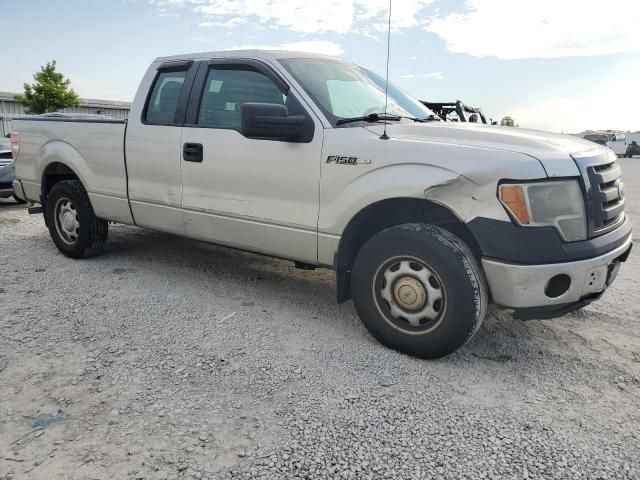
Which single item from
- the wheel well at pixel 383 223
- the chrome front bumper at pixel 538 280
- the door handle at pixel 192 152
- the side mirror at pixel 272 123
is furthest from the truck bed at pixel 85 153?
the chrome front bumper at pixel 538 280

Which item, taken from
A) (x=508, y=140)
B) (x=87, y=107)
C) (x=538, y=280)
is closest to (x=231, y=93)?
(x=508, y=140)

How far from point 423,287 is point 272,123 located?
1.43 metres

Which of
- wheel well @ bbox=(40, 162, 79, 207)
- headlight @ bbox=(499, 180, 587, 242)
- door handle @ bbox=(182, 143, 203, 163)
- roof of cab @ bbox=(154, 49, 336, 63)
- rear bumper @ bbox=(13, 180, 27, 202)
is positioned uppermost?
roof of cab @ bbox=(154, 49, 336, 63)

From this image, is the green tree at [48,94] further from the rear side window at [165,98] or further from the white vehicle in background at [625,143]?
the white vehicle in background at [625,143]

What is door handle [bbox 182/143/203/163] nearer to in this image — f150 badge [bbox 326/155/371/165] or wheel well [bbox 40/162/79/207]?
f150 badge [bbox 326/155/371/165]

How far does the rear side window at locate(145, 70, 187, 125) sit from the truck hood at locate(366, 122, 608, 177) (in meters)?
1.87

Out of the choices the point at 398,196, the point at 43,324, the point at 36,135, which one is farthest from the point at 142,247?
the point at 398,196

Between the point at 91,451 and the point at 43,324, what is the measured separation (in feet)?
5.49

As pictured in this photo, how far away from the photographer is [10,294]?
424cm

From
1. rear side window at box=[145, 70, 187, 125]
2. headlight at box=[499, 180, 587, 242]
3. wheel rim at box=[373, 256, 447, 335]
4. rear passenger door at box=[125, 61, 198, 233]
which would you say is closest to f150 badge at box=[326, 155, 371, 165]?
wheel rim at box=[373, 256, 447, 335]

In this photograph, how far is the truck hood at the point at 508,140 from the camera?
2.87 metres

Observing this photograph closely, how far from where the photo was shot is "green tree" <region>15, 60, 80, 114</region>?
93.0 feet

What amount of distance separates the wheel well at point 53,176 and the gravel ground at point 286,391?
141cm

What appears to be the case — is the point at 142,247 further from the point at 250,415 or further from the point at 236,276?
the point at 250,415
